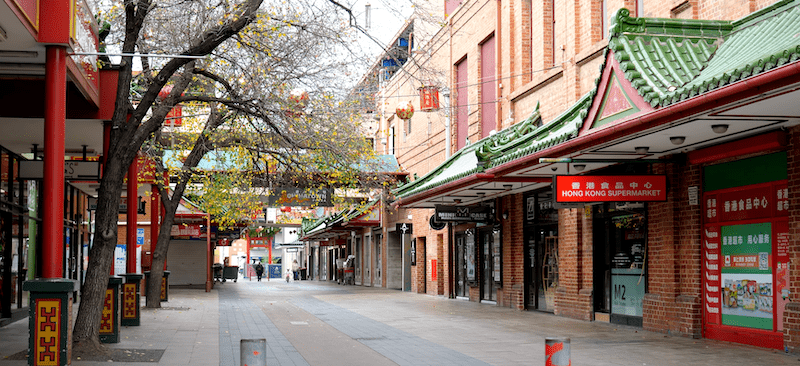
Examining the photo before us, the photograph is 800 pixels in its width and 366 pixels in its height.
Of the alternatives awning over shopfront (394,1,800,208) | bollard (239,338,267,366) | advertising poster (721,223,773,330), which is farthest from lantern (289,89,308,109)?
bollard (239,338,267,366)

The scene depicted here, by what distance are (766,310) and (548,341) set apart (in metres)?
7.88

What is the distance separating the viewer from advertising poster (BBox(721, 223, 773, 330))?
11977 mm

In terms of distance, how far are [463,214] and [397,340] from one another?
369 inches

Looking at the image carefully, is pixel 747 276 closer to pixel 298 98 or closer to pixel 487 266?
pixel 298 98

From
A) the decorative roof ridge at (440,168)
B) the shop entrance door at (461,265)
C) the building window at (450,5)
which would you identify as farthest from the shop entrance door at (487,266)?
the building window at (450,5)

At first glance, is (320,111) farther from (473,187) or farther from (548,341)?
(548,341)

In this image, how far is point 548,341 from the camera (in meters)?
5.40

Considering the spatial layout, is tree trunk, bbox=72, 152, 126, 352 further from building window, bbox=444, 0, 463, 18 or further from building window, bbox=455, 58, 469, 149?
building window, bbox=444, 0, 463, 18

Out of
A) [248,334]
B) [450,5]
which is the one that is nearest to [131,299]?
[248,334]

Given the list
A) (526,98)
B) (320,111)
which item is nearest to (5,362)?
(320,111)

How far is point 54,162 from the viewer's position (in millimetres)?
9117

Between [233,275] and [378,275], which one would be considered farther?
[233,275]

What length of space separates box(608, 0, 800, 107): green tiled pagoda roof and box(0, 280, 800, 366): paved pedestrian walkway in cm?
362

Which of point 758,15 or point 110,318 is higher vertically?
point 758,15
